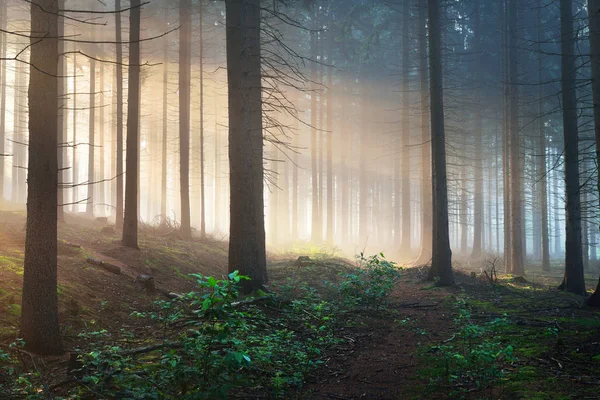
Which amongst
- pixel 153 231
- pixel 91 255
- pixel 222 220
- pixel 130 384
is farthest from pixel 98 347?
pixel 222 220

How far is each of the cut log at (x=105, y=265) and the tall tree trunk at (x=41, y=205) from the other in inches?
182

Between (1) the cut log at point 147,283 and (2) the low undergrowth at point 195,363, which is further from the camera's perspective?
(1) the cut log at point 147,283

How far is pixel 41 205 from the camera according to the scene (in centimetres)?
546

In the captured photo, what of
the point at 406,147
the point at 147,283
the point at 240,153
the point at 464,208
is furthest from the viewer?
the point at 464,208

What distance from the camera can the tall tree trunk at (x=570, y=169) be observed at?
41.0 feet

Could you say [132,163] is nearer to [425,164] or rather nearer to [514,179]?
[425,164]

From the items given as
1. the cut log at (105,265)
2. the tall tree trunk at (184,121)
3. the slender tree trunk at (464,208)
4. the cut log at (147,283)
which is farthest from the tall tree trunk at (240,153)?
the slender tree trunk at (464,208)

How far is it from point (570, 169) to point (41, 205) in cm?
1385

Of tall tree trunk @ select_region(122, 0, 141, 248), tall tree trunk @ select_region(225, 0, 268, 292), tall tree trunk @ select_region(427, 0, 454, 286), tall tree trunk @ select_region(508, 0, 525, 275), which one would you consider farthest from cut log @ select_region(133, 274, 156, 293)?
tall tree trunk @ select_region(508, 0, 525, 275)

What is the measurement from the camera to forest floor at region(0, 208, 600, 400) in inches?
192

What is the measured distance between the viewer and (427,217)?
23.2 meters

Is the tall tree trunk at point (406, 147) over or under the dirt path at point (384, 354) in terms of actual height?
over

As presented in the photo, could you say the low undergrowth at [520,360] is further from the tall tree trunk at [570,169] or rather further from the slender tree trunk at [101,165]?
the slender tree trunk at [101,165]

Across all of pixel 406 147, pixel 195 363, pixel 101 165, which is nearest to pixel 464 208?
pixel 406 147
